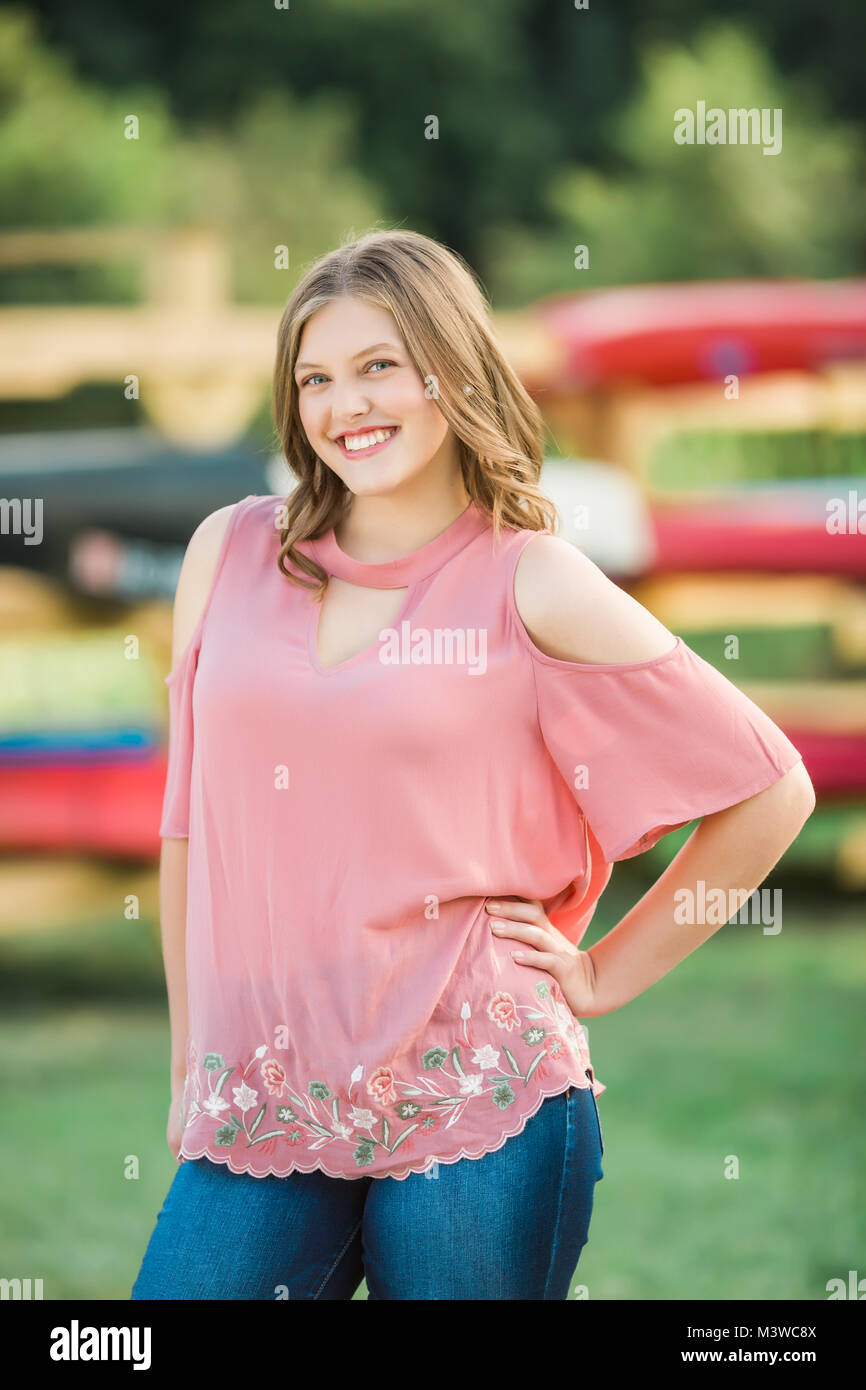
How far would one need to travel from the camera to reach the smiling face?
57.7 inches

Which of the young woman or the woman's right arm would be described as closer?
the young woman

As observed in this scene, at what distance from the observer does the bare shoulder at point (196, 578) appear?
5.04 ft

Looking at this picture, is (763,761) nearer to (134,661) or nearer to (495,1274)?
(495,1274)

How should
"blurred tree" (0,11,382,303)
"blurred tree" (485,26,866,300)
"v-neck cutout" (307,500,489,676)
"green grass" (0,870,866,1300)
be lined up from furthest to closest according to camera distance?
"blurred tree" (485,26,866,300) → "blurred tree" (0,11,382,303) → "green grass" (0,870,866,1300) → "v-neck cutout" (307,500,489,676)

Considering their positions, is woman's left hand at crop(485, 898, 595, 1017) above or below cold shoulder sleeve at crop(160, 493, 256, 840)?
below

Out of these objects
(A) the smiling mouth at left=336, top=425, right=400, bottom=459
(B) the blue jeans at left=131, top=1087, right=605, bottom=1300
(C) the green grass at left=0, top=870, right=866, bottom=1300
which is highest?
(A) the smiling mouth at left=336, top=425, right=400, bottom=459

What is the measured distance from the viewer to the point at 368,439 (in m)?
1.49

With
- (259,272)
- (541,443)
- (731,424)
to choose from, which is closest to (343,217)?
(259,272)

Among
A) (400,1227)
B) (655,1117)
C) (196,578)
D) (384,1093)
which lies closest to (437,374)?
(196,578)

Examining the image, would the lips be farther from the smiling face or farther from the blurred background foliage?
the blurred background foliage

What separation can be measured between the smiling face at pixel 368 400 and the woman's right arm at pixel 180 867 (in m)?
0.16

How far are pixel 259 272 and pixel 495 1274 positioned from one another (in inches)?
407

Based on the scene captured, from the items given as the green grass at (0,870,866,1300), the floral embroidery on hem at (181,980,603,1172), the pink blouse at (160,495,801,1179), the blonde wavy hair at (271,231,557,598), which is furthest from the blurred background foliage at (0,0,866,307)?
the floral embroidery on hem at (181,980,603,1172)

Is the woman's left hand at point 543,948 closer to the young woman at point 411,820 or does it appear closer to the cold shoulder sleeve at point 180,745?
the young woman at point 411,820
